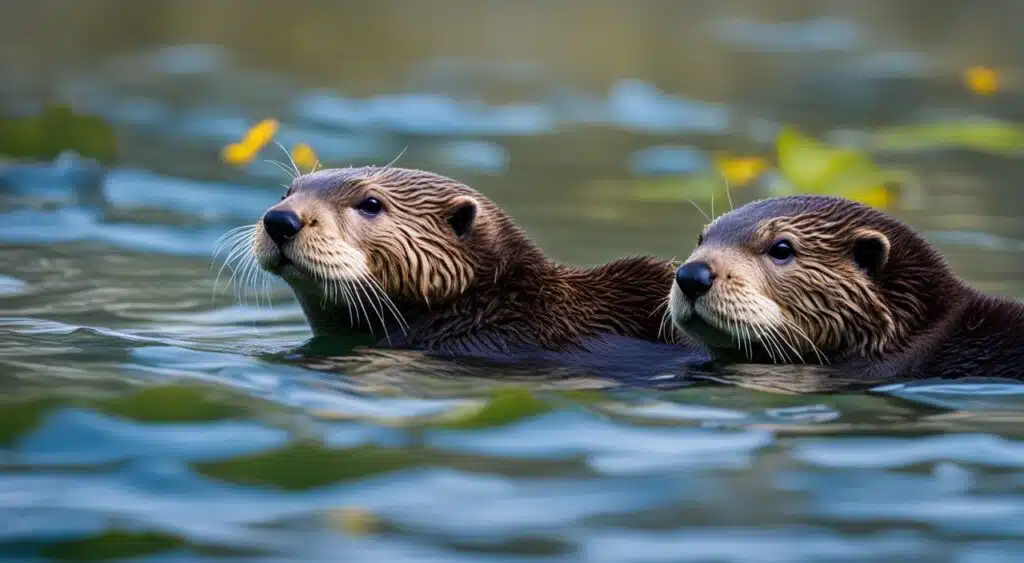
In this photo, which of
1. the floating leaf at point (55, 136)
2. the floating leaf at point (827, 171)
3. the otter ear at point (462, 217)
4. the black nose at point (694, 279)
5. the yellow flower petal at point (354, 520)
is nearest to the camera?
the yellow flower petal at point (354, 520)

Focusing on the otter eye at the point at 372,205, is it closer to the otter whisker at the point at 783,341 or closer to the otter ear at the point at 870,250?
the otter whisker at the point at 783,341

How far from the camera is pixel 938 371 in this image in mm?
6070

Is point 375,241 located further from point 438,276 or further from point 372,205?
point 438,276

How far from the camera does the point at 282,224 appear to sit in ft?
20.9

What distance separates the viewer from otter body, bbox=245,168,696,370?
6.48m

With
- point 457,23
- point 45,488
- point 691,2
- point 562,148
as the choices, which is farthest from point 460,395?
point 691,2

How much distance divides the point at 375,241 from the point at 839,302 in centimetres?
184

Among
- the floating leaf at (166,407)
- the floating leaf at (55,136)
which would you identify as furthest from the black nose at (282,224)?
the floating leaf at (55,136)

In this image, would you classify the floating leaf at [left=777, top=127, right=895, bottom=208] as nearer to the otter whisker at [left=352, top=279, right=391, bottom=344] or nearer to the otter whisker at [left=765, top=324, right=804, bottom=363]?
the otter whisker at [left=765, top=324, right=804, bottom=363]

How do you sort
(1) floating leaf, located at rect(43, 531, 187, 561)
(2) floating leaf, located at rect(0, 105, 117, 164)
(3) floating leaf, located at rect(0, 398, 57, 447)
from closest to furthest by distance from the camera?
(1) floating leaf, located at rect(43, 531, 187, 561)
(3) floating leaf, located at rect(0, 398, 57, 447)
(2) floating leaf, located at rect(0, 105, 117, 164)

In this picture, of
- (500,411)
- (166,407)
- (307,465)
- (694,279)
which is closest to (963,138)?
(694,279)

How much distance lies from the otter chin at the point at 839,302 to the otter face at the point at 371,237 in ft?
3.62

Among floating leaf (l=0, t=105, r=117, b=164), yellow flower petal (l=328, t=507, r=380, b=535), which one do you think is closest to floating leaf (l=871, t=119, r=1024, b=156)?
floating leaf (l=0, t=105, r=117, b=164)

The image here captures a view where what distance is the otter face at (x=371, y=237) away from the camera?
6.43 meters
